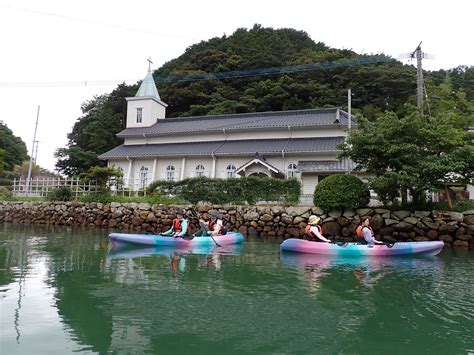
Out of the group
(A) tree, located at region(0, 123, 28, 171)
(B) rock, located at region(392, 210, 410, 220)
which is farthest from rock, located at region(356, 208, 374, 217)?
(A) tree, located at region(0, 123, 28, 171)

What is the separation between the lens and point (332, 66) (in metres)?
45.4

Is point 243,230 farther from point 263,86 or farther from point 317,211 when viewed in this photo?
point 263,86

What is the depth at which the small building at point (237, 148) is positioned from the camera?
26.3 metres

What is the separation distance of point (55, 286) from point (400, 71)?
146ft

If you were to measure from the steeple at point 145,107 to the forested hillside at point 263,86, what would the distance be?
616cm

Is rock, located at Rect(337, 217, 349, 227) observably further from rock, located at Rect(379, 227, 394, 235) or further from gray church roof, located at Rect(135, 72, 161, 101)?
gray church roof, located at Rect(135, 72, 161, 101)

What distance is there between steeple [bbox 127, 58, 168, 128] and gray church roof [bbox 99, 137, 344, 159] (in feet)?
12.4

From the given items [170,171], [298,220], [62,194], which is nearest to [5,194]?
[62,194]

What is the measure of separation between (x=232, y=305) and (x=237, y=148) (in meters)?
22.2

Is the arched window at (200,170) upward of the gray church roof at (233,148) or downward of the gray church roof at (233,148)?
downward

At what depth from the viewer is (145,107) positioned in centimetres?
3669

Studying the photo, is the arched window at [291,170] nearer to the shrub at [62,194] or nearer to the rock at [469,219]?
the rock at [469,219]

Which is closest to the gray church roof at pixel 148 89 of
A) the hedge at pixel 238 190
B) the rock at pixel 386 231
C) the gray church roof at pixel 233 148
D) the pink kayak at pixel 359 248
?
the gray church roof at pixel 233 148

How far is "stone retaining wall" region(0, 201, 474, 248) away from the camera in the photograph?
16.2m
